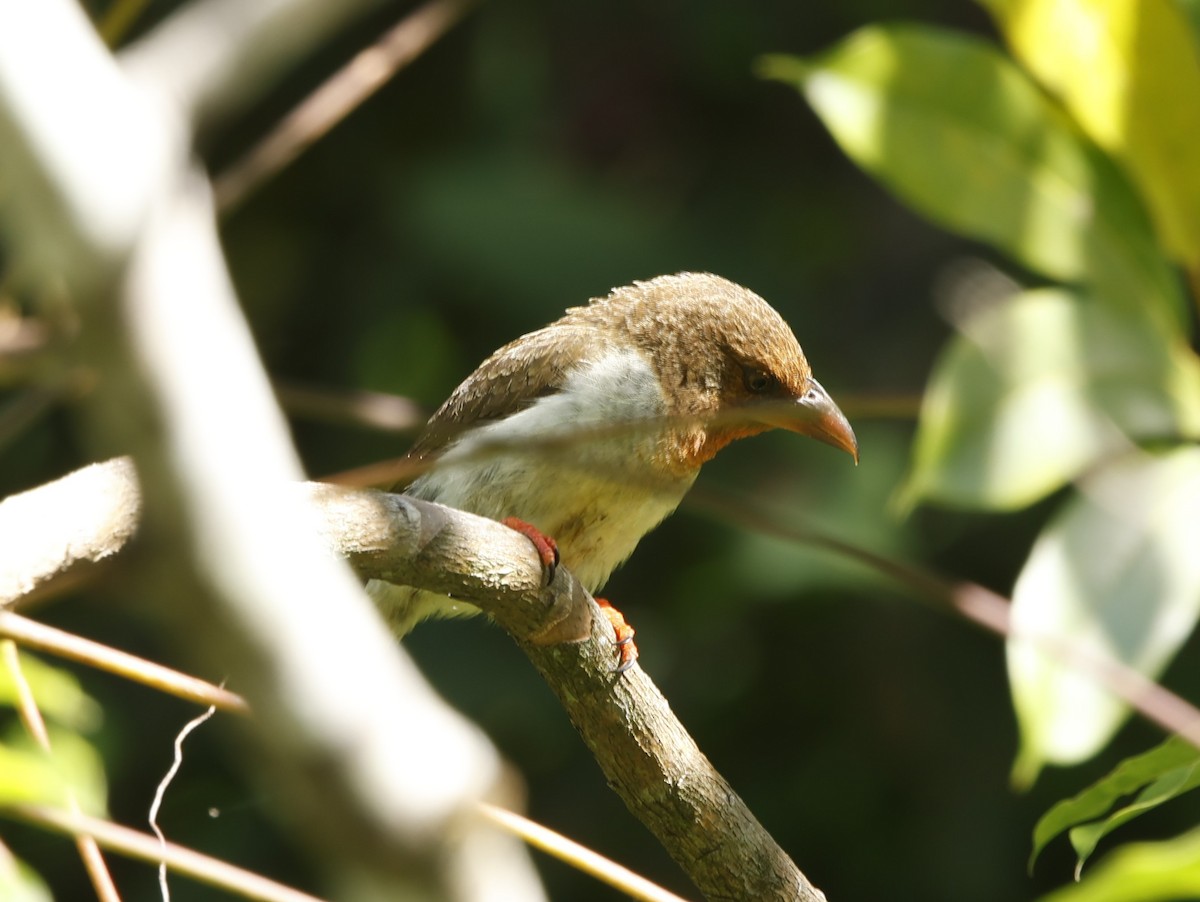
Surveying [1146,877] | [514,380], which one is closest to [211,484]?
[1146,877]

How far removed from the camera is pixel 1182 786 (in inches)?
73.3

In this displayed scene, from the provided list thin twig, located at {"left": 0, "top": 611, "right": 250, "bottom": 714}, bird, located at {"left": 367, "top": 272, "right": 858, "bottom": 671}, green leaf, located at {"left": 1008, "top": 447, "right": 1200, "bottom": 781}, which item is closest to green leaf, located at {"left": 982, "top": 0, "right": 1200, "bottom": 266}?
green leaf, located at {"left": 1008, "top": 447, "right": 1200, "bottom": 781}

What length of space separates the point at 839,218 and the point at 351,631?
5.82 metres

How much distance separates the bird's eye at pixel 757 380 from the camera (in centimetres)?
357

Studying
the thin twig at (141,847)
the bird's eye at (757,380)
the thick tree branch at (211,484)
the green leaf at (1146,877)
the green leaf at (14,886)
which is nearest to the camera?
the thick tree branch at (211,484)

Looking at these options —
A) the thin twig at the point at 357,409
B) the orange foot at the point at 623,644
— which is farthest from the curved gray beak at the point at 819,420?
the thin twig at the point at 357,409

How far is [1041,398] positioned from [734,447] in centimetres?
322

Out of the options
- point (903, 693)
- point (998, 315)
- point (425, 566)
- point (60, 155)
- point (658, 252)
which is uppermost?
point (60, 155)

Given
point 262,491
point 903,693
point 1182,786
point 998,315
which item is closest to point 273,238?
point 903,693

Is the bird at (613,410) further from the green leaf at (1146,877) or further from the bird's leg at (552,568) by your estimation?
the green leaf at (1146,877)

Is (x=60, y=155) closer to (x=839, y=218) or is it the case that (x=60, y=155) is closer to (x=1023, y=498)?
(x=1023, y=498)

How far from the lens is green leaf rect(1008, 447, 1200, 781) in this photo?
2289 mm

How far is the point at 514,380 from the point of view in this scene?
3564 mm

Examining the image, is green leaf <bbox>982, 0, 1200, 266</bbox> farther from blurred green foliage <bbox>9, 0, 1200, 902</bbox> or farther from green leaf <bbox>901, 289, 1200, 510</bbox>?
blurred green foliage <bbox>9, 0, 1200, 902</bbox>
